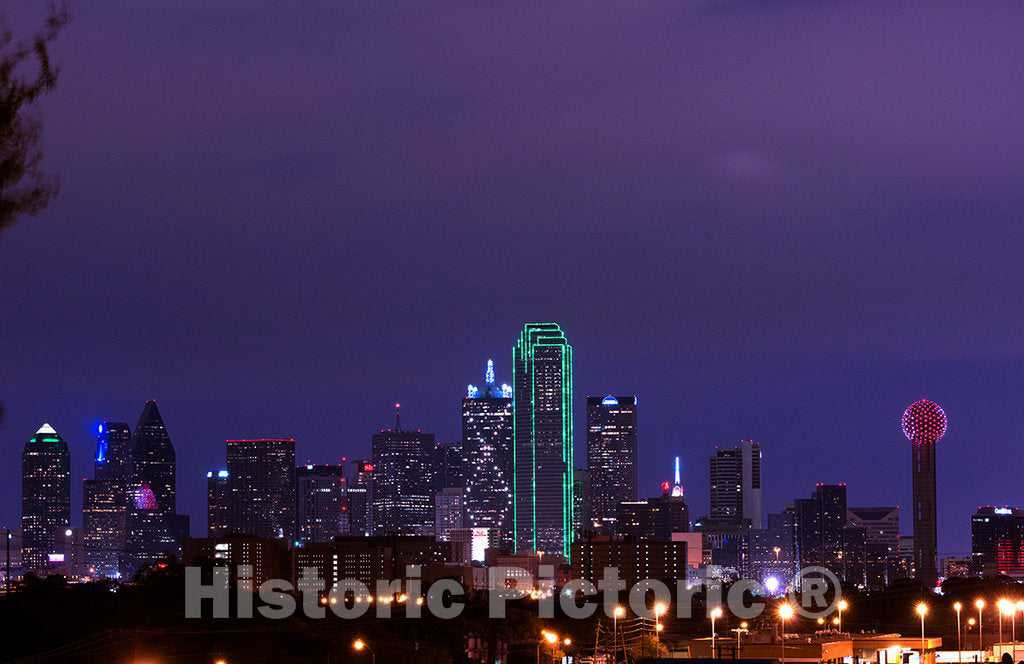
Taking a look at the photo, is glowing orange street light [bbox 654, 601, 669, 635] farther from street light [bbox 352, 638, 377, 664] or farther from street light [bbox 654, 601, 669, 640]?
street light [bbox 352, 638, 377, 664]

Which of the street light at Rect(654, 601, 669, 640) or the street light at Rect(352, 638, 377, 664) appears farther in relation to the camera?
the street light at Rect(654, 601, 669, 640)

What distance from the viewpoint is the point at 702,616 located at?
113562 mm

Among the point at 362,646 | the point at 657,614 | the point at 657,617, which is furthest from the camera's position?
the point at 657,617

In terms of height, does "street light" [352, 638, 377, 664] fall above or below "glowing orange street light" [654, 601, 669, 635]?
below

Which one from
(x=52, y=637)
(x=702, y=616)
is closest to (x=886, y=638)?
(x=52, y=637)

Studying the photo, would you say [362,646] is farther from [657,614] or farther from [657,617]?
[657,617]

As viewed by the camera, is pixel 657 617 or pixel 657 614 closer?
pixel 657 614

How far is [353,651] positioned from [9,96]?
5003 centimetres

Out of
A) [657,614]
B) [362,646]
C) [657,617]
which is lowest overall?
[362,646]

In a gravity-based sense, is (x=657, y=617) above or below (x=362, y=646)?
above

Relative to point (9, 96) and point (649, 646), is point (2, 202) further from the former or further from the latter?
point (649, 646)

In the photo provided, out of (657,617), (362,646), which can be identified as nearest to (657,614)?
(657,617)

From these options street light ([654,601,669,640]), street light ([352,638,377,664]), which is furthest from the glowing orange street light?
street light ([352,638,377,664])

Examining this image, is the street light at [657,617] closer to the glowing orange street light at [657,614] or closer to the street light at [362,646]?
the glowing orange street light at [657,614]
